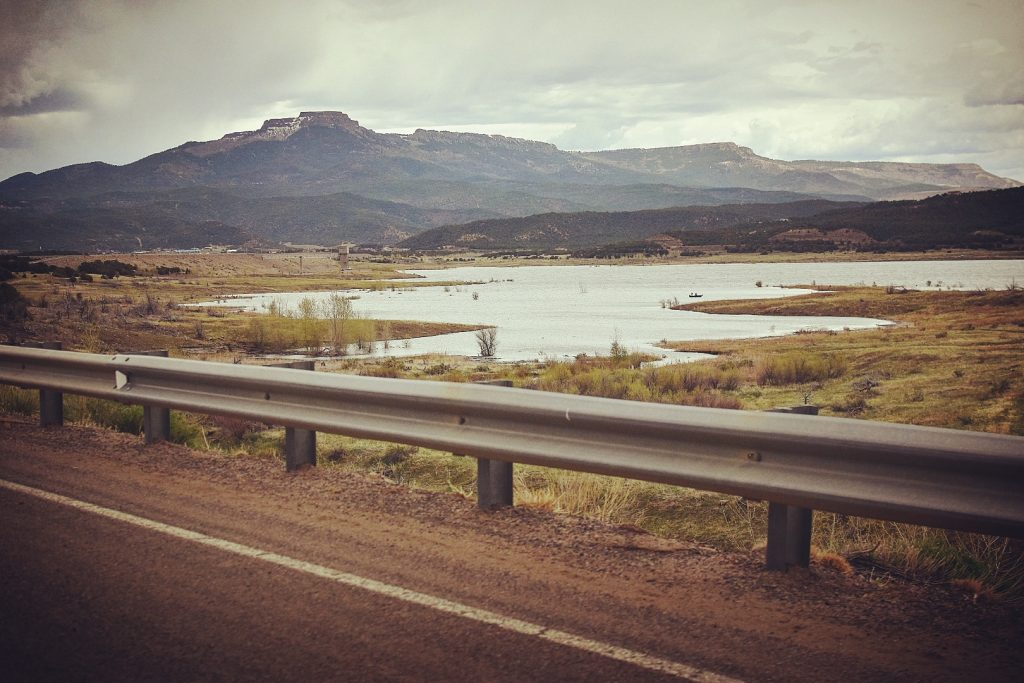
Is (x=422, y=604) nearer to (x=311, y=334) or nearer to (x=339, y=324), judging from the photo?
(x=339, y=324)

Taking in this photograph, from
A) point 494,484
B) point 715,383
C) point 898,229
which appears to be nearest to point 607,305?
point 715,383

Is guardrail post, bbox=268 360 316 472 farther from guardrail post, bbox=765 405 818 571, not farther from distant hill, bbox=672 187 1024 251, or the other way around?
distant hill, bbox=672 187 1024 251

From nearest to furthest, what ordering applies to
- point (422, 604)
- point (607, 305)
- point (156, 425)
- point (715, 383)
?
point (422, 604) → point (156, 425) → point (715, 383) → point (607, 305)

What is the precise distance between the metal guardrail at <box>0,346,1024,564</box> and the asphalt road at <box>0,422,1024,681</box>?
0.53 metres

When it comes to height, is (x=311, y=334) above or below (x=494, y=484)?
below

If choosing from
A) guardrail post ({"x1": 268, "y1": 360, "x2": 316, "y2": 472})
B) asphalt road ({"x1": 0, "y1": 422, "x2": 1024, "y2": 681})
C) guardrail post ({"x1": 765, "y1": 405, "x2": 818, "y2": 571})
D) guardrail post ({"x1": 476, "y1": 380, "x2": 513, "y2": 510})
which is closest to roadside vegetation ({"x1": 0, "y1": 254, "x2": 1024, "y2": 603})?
guardrail post ({"x1": 765, "y1": 405, "x2": 818, "y2": 571})

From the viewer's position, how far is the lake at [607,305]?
39.0 meters

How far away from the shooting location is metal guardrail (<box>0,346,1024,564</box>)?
434 centimetres

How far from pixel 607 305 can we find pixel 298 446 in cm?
5617

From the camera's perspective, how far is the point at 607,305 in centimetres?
6325

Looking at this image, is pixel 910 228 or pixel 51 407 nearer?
pixel 51 407

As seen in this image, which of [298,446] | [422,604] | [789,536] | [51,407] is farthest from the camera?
[51,407]

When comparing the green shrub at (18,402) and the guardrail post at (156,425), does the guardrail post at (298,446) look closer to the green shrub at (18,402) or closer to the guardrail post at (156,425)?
the guardrail post at (156,425)

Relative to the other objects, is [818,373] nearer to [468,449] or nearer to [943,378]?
[943,378]
